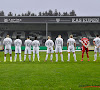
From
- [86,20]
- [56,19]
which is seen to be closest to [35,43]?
[56,19]

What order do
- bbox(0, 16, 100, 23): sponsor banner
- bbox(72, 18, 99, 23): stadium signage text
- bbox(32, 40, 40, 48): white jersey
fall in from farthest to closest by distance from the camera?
bbox(0, 16, 100, 23): sponsor banner, bbox(72, 18, 99, 23): stadium signage text, bbox(32, 40, 40, 48): white jersey

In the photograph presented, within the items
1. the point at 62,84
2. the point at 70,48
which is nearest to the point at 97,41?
the point at 70,48

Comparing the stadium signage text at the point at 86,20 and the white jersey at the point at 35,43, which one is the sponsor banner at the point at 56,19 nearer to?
the stadium signage text at the point at 86,20

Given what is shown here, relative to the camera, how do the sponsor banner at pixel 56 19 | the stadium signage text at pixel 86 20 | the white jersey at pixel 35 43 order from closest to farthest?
the white jersey at pixel 35 43 → the stadium signage text at pixel 86 20 → the sponsor banner at pixel 56 19

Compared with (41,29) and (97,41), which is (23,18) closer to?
(41,29)

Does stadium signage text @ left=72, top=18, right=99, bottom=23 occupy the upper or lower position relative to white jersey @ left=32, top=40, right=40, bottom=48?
upper

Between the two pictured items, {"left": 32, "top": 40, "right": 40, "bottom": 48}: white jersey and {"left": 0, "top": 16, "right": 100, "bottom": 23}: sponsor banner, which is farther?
{"left": 0, "top": 16, "right": 100, "bottom": 23}: sponsor banner

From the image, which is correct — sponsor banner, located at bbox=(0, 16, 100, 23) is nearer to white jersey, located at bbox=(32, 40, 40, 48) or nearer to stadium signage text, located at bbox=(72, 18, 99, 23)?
stadium signage text, located at bbox=(72, 18, 99, 23)

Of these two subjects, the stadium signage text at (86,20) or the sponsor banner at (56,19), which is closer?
the stadium signage text at (86,20)

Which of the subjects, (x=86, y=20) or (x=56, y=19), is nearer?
(x=86, y=20)

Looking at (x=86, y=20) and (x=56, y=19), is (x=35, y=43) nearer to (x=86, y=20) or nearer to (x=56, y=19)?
(x=56, y=19)

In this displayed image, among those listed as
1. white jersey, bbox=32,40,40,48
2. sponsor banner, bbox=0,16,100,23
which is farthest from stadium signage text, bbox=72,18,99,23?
white jersey, bbox=32,40,40,48

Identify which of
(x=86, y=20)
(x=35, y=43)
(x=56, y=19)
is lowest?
(x=35, y=43)

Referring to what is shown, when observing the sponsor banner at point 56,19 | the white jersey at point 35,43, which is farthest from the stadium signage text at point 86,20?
the white jersey at point 35,43
